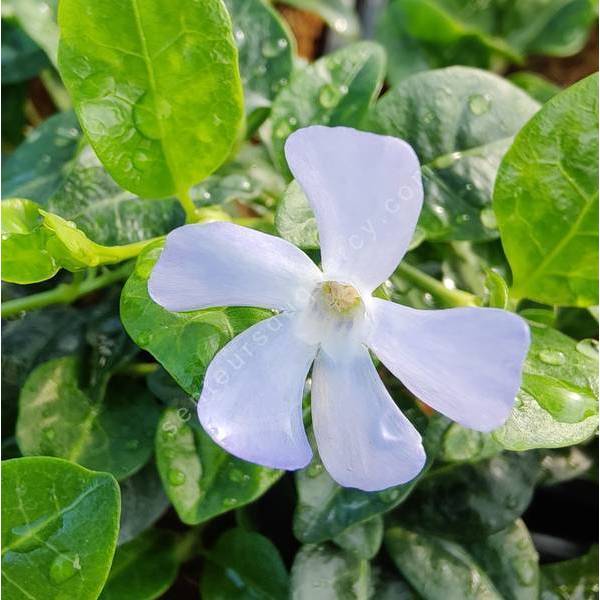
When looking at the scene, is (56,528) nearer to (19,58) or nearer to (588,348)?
(588,348)

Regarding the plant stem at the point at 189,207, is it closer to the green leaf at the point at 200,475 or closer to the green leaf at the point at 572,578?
the green leaf at the point at 200,475

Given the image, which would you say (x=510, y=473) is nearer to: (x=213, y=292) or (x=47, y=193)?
(x=213, y=292)

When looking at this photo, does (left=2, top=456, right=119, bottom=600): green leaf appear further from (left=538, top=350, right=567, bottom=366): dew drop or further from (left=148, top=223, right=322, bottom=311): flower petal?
(left=538, top=350, right=567, bottom=366): dew drop

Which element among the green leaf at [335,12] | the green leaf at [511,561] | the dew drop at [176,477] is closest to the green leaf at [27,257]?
the dew drop at [176,477]

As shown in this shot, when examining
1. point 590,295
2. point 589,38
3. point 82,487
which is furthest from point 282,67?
point 589,38

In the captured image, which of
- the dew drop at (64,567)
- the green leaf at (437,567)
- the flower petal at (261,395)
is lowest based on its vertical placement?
the green leaf at (437,567)
